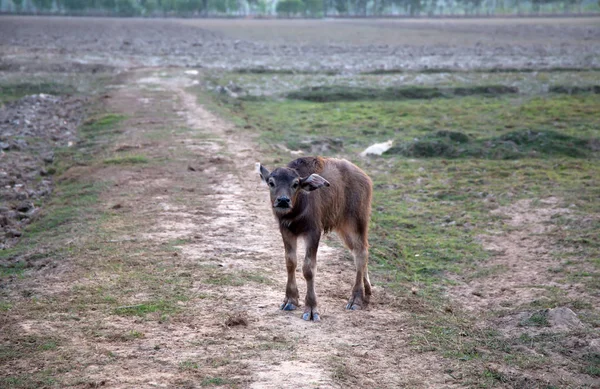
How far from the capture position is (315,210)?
6930 millimetres

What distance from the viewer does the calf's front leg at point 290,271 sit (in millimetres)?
6871

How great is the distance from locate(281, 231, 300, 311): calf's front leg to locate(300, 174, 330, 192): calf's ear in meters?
0.52

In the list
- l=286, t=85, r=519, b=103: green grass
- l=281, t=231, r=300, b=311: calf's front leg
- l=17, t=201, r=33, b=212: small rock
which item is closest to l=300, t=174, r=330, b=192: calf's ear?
l=281, t=231, r=300, b=311: calf's front leg

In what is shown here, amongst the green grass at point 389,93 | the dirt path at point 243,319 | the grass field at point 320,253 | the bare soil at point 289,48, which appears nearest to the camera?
the dirt path at point 243,319

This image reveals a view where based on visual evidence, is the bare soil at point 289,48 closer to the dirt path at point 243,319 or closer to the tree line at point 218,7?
the dirt path at point 243,319

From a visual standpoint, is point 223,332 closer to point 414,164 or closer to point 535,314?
point 535,314

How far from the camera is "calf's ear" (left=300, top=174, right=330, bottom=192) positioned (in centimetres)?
675

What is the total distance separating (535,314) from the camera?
7.24 meters

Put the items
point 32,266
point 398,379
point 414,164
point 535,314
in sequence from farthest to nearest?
1. point 414,164
2. point 32,266
3. point 535,314
4. point 398,379

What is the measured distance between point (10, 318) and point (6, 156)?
8935mm

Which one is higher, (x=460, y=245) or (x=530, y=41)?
(x=530, y=41)

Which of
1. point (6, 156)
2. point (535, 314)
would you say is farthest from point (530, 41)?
point (535, 314)

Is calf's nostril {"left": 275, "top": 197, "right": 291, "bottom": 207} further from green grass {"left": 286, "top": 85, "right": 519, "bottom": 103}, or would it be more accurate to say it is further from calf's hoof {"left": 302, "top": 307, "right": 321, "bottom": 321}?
green grass {"left": 286, "top": 85, "right": 519, "bottom": 103}

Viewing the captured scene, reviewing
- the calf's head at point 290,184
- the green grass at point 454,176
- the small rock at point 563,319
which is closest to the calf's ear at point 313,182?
the calf's head at point 290,184
